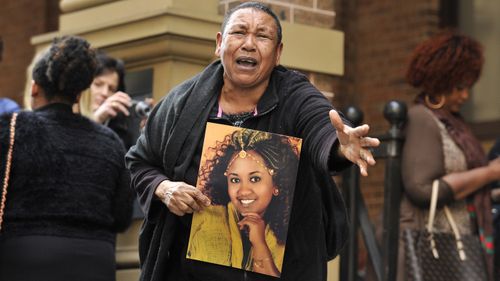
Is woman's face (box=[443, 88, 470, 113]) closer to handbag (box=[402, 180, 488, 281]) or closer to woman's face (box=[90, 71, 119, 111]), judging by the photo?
handbag (box=[402, 180, 488, 281])

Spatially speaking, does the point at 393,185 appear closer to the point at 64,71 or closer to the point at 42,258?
the point at 64,71

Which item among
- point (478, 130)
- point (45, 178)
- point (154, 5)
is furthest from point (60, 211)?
point (478, 130)

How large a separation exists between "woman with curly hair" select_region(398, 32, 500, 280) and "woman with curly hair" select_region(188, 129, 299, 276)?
2.34 m

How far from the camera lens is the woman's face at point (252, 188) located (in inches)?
156

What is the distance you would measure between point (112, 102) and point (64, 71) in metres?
0.77

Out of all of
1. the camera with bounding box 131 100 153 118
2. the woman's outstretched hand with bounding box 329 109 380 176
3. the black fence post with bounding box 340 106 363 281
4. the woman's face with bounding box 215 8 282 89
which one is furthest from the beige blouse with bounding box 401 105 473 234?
the woman's outstretched hand with bounding box 329 109 380 176

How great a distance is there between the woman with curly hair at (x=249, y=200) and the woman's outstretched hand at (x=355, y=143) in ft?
1.34

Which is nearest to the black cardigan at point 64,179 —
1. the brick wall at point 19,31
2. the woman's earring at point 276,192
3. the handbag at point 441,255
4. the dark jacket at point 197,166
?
the dark jacket at point 197,166

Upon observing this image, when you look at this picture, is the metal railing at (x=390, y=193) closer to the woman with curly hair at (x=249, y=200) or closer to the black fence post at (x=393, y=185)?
the black fence post at (x=393, y=185)

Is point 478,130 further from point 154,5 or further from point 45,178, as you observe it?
point 45,178

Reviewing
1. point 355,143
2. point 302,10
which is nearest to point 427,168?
point 302,10

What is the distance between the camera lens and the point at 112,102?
6324 millimetres

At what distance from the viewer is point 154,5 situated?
6.63m

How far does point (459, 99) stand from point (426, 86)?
7.2 inches
